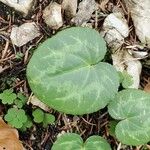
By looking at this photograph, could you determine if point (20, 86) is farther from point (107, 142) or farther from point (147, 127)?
point (147, 127)

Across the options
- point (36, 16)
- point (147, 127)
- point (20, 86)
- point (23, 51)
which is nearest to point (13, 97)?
point (20, 86)

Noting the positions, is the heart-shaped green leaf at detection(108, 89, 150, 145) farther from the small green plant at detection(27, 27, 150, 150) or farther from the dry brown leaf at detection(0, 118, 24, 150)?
the dry brown leaf at detection(0, 118, 24, 150)

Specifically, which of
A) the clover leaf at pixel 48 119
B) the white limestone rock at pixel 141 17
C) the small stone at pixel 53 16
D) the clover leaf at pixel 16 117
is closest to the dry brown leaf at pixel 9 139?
the clover leaf at pixel 16 117

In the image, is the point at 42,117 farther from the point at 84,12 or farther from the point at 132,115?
the point at 84,12

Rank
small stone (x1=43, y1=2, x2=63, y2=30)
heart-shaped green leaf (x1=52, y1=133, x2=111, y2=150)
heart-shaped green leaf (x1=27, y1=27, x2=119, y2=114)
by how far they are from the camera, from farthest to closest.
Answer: small stone (x1=43, y1=2, x2=63, y2=30), heart-shaped green leaf (x1=52, y1=133, x2=111, y2=150), heart-shaped green leaf (x1=27, y1=27, x2=119, y2=114)

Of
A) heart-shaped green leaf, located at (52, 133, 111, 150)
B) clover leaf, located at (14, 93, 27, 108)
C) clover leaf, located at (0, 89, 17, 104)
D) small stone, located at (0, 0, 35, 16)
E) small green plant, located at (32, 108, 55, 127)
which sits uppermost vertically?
small stone, located at (0, 0, 35, 16)

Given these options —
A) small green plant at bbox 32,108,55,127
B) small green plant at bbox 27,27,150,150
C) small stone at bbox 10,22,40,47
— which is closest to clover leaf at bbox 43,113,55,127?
small green plant at bbox 32,108,55,127

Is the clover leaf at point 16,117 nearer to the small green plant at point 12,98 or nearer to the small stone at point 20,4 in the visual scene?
the small green plant at point 12,98
